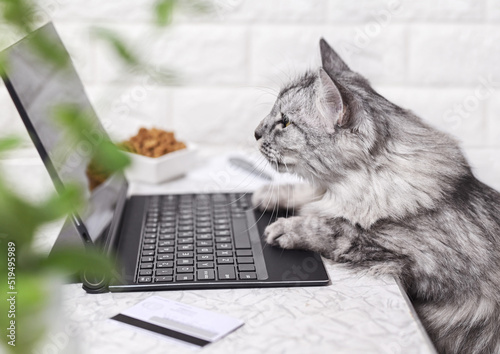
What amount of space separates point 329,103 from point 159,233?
435 millimetres

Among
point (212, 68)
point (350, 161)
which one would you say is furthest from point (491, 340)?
point (212, 68)

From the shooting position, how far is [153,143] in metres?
1.64

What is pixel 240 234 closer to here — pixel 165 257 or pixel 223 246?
pixel 223 246

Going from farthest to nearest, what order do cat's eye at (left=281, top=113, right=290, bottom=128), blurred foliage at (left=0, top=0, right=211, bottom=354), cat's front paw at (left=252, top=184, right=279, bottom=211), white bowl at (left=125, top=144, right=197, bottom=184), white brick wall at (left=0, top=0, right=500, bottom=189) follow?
white brick wall at (left=0, top=0, right=500, bottom=189), white bowl at (left=125, top=144, right=197, bottom=184), cat's front paw at (left=252, top=184, right=279, bottom=211), cat's eye at (left=281, top=113, right=290, bottom=128), blurred foliage at (left=0, top=0, right=211, bottom=354)

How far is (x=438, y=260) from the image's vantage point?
109cm

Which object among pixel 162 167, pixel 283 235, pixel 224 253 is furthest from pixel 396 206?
pixel 162 167

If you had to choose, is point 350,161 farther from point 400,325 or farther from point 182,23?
point 182,23

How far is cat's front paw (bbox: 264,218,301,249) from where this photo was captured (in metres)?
1.16

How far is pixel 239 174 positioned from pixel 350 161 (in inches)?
23.2

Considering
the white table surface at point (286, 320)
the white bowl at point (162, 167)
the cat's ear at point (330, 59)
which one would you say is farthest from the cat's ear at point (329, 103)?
the white bowl at point (162, 167)

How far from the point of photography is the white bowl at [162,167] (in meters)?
1.59

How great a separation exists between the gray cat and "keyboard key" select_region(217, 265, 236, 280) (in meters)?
0.13

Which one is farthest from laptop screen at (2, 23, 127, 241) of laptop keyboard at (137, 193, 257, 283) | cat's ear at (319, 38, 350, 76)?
cat's ear at (319, 38, 350, 76)

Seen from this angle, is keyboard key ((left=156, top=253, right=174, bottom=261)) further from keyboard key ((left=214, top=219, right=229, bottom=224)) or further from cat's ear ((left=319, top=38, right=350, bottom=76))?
cat's ear ((left=319, top=38, right=350, bottom=76))
